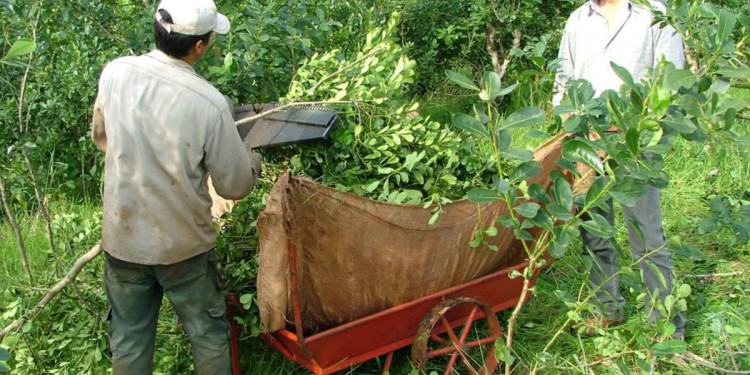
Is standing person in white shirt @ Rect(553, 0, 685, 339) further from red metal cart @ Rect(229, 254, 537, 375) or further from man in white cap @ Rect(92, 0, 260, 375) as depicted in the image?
man in white cap @ Rect(92, 0, 260, 375)

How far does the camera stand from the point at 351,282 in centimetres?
285

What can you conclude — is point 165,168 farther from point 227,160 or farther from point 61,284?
point 61,284

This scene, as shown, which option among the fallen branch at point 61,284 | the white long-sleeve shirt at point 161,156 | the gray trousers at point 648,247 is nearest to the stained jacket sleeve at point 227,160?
the white long-sleeve shirt at point 161,156

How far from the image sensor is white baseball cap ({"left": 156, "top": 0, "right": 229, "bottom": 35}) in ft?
8.43

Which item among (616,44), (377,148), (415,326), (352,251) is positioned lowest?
(415,326)

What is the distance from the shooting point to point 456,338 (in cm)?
325

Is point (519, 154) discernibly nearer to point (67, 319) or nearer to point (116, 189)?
point (116, 189)

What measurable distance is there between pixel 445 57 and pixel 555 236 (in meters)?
4.93

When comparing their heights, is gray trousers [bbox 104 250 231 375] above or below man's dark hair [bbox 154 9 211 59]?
below

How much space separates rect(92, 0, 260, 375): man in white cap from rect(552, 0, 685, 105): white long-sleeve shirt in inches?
65.4

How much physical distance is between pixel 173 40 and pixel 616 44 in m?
2.16

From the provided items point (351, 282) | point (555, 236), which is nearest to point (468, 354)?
point (351, 282)

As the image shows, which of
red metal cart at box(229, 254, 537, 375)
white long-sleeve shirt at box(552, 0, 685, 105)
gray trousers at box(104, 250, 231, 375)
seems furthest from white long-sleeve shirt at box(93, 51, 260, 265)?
white long-sleeve shirt at box(552, 0, 685, 105)

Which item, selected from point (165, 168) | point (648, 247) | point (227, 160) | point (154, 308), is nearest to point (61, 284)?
point (154, 308)
